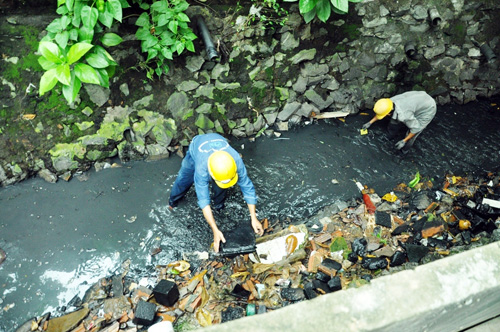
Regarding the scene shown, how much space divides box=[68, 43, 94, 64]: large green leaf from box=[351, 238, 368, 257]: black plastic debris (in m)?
3.66

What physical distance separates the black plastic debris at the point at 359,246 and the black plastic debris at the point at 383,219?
43 cm

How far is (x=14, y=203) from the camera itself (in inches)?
184

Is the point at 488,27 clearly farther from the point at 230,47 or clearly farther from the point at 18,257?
the point at 18,257

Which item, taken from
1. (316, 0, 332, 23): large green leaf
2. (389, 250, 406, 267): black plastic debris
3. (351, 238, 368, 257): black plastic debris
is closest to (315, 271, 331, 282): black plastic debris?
(351, 238, 368, 257): black plastic debris

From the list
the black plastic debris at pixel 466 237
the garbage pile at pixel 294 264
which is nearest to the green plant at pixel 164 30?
the garbage pile at pixel 294 264

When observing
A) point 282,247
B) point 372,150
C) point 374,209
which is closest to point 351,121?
point 372,150

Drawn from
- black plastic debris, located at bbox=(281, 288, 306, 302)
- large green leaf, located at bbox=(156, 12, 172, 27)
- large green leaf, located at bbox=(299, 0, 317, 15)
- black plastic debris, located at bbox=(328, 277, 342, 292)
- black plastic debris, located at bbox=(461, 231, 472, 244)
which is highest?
large green leaf, located at bbox=(299, 0, 317, 15)

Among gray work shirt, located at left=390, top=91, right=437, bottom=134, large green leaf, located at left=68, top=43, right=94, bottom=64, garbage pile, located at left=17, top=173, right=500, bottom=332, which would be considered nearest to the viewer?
large green leaf, located at left=68, top=43, right=94, bottom=64

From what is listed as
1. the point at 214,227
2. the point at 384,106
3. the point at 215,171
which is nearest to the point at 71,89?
the point at 215,171

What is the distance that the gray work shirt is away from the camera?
5.25 m

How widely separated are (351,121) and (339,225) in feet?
7.31

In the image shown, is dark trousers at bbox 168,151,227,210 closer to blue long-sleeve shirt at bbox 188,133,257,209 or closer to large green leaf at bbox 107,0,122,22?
blue long-sleeve shirt at bbox 188,133,257,209

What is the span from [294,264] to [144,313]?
1.73 metres

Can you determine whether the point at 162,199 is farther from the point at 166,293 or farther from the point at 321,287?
the point at 321,287
